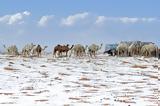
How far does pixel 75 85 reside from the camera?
104 ft

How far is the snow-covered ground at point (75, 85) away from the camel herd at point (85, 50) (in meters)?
15.7

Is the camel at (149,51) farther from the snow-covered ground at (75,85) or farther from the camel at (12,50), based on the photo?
the snow-covered ground at (75,85)

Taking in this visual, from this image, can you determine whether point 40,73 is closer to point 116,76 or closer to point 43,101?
point 116,76

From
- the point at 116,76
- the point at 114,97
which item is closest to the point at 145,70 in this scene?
the point at 116,76

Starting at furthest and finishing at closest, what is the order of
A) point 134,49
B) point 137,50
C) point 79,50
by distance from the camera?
point 137,50, point 134,49, point 79,50

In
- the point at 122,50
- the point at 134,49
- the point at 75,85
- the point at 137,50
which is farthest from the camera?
the point at 137,50

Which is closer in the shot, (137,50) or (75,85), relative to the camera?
(75,85)

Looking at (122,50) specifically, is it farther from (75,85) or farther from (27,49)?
(75,85)

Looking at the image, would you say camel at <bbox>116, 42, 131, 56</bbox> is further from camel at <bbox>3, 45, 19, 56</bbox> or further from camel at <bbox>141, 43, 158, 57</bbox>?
camel at <bbox>3, 45, 19, 56</bbox>

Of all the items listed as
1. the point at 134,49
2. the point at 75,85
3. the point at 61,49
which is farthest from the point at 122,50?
the point at 75,85

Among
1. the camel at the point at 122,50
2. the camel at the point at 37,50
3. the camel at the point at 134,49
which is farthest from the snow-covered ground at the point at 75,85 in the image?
the camel at the point at 134,49

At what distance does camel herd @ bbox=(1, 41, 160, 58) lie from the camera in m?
62.1

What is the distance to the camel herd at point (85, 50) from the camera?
62125 millimetres

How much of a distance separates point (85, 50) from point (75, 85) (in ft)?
112
